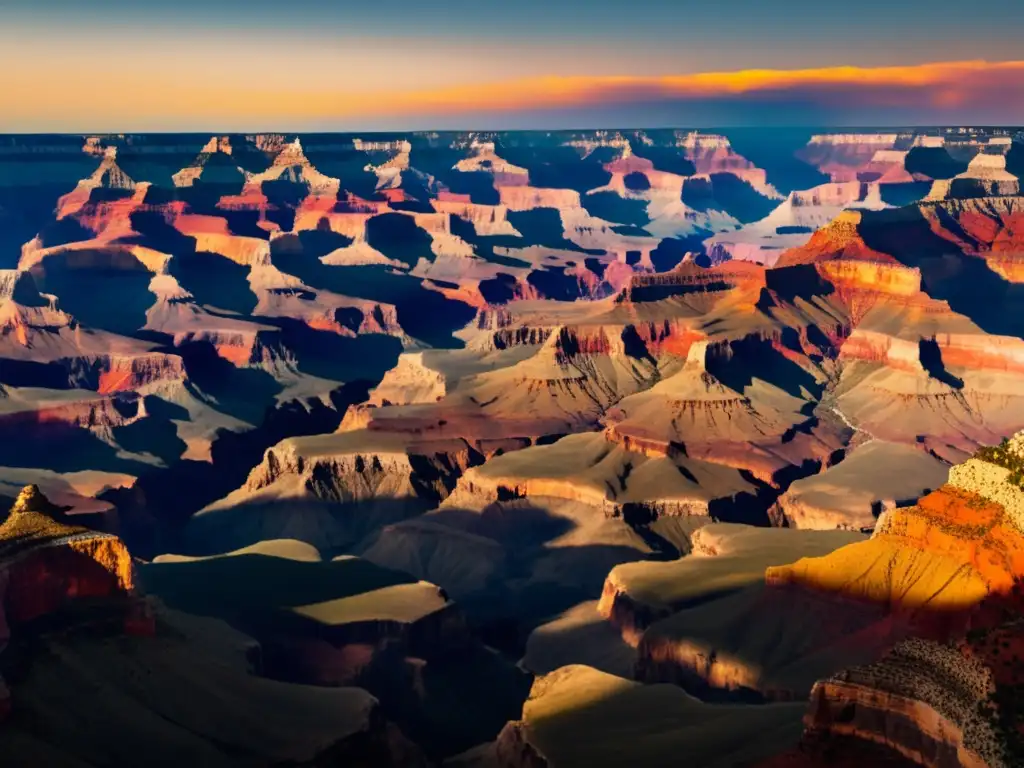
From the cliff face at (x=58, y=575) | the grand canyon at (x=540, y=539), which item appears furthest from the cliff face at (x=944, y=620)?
the cliff face at (x=58, y=575)

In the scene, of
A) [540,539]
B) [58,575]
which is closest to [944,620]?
[58,575]

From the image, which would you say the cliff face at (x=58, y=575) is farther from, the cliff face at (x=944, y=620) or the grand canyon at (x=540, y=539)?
the cliff face at (x=944, y=620)

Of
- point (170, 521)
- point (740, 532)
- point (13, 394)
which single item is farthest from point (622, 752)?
point (13, 394)

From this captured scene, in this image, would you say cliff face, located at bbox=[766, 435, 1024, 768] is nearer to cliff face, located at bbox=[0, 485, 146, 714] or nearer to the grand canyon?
the grand canyon

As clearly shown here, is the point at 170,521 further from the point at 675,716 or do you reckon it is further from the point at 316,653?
the point at 675,716

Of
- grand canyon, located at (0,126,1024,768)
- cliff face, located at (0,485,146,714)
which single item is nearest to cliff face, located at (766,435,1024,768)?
grand canyon, located at (0,126,1024,768)

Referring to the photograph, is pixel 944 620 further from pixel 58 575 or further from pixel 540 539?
pixel 540 539

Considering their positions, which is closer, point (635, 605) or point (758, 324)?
point (635, 605)

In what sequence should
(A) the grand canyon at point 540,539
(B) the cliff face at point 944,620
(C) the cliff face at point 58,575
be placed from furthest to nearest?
(C) the cliff face at point 58,575, (A) the grand canyon at point 540,539, (B) the cliff face at point 944,620
